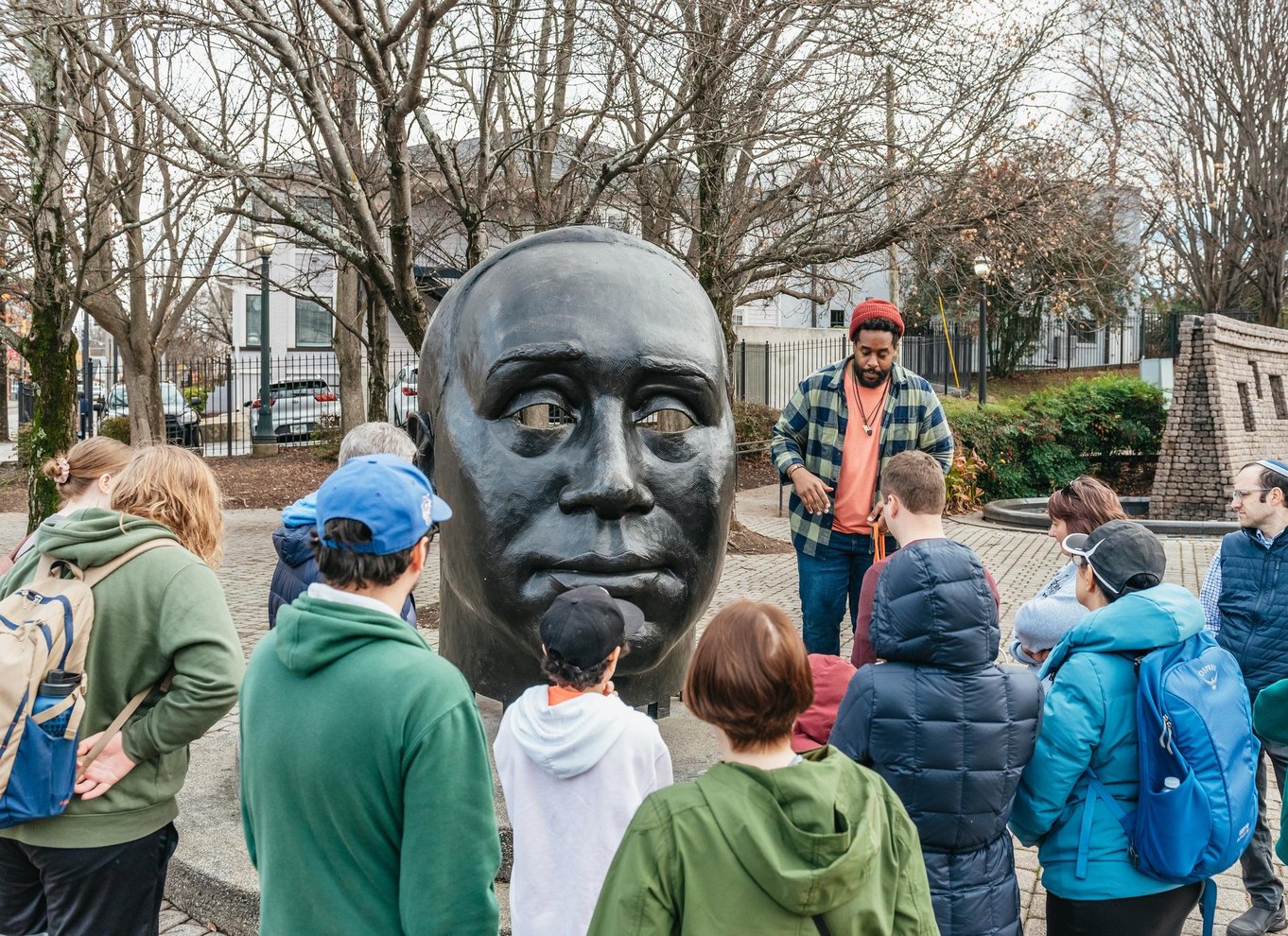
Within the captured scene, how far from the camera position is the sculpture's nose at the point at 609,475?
3.24 m

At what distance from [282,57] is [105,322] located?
1191 cm

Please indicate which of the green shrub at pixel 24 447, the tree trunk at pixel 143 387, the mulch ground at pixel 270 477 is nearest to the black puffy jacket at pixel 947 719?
the mulch ground at pixel 270 477

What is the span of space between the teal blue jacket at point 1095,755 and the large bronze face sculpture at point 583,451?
45.6 inches

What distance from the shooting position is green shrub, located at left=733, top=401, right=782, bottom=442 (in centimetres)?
2125

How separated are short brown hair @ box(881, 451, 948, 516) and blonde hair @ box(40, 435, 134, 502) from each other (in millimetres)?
2244

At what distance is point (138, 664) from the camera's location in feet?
9.00

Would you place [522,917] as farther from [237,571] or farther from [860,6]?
[237,571]

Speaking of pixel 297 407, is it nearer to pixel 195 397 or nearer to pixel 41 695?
pixel 195 397

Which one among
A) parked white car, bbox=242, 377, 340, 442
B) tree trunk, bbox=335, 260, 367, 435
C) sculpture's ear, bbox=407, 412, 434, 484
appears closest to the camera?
sculpture's ear, bbox=407, 412, 434, 484

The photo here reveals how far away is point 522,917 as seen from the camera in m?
2.48

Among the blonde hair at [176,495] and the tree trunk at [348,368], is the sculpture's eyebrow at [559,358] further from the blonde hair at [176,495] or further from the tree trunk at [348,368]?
the tree trunk at [348,368]

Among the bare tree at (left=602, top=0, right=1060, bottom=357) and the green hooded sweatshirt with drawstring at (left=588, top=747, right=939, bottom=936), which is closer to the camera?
the green hooded sweatshirt with drawstring at (left=588, top=747, right=939, bottom=936)

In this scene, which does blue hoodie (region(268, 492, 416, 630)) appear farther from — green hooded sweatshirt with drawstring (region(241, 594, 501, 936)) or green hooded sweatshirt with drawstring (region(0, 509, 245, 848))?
green hooded sweatshirt with drawstring (region(241, 594, 501, 936))

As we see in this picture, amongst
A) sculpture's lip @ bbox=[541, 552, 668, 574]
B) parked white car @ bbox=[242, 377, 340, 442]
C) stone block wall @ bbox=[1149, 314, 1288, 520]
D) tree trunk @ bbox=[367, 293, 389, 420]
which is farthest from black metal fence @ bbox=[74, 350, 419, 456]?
sculpture's lip @ bbox=[541, 552, 668, 574]
